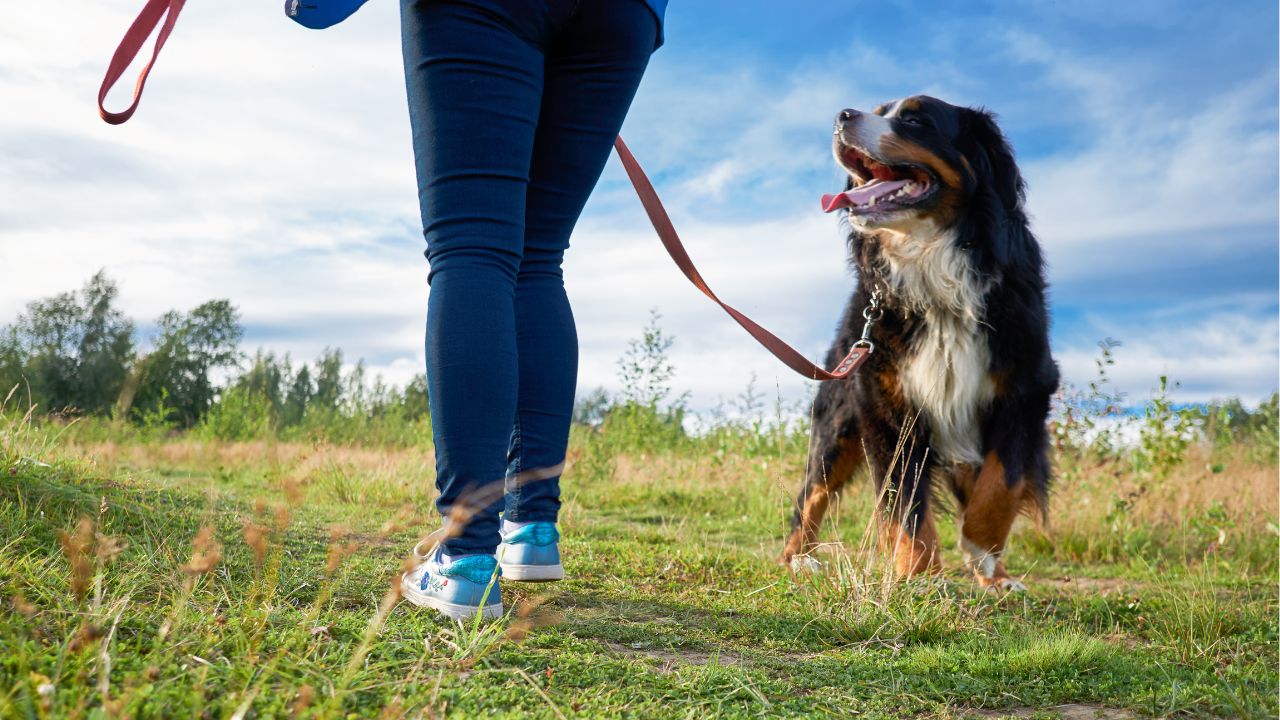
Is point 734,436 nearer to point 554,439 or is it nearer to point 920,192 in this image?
point 920,192

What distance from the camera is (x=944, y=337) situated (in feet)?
11.3

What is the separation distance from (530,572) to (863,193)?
205cm

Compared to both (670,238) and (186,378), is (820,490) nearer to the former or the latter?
(670,238)

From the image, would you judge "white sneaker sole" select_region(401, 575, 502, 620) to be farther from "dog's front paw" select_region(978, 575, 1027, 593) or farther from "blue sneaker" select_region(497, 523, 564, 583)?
"dog's front paw" select_region(978, 575, 1027, 593)

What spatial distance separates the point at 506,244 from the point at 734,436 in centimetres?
544

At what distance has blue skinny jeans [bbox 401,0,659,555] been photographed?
1.94 m

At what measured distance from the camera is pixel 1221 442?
720 centimetres

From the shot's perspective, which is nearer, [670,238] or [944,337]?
[670,238]

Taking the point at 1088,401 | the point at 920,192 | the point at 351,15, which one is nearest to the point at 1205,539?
the point at 1088,401

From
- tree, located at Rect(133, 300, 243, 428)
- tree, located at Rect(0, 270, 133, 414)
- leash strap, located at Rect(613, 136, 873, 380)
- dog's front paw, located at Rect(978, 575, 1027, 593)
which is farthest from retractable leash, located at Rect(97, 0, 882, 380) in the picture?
tree, located at Rect(0, 270, 133, 414)

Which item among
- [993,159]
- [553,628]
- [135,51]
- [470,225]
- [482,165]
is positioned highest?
[993,159]

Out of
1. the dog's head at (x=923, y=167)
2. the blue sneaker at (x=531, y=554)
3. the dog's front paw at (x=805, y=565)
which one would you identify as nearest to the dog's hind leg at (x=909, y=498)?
the dog's front paw at (x=805, y=565)

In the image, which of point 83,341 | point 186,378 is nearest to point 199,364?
point 186,378

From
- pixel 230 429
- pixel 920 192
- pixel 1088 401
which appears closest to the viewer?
pixel 920 192
